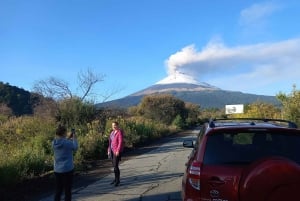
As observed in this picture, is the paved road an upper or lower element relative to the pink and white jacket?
lower

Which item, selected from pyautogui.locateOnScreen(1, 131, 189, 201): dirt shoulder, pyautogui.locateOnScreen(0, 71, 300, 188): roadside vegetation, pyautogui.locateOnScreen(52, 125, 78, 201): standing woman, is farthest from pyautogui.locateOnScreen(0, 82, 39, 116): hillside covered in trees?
pyautogui.locateOnScreen(52, 125, 78, 201): standing woman

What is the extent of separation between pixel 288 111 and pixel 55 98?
12.7 m

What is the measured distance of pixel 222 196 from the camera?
590 cm

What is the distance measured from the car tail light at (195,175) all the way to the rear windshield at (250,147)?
4.8 inches

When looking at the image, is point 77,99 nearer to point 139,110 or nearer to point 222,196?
point 222,196

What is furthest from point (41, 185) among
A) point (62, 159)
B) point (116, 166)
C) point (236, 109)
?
point (236, 109)

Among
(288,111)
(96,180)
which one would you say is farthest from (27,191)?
(288,111)

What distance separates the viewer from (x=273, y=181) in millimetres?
5578

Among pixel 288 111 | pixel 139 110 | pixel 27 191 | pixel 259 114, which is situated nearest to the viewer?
pixel 27 191

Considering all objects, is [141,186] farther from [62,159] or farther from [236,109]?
[236,109]

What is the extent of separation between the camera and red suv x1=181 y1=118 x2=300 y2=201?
18.4 ft

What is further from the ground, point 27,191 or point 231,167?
point 231,167

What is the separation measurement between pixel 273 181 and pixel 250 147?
0.90m

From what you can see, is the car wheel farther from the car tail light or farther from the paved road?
the paved road
